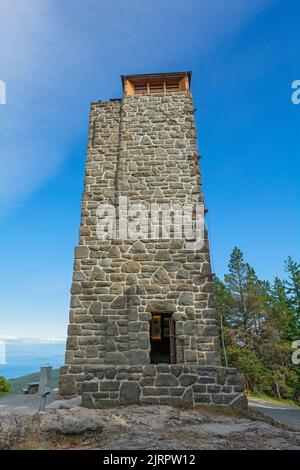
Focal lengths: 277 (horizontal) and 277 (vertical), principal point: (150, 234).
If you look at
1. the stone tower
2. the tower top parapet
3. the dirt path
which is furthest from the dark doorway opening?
the tower top parapet

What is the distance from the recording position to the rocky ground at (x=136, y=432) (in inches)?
145

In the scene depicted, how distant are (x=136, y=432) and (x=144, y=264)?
4848 mm

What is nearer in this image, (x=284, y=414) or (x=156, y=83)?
(x=284, y=414)

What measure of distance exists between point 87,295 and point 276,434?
5.54 meters

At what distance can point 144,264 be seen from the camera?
8477 millimetres

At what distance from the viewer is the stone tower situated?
5914 millimetres

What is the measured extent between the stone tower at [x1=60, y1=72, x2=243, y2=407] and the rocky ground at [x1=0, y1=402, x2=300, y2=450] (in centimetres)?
82

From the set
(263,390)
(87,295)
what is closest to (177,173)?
(87,295)

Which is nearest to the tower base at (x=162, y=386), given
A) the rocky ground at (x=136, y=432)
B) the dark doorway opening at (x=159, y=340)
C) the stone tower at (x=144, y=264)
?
the stone tower at (x=144, y=264)

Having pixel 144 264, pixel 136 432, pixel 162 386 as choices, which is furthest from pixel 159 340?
→ pixel 136 432

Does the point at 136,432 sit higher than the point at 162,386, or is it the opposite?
the point at 162,386

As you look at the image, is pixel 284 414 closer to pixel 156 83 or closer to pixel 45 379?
pixel 45 379

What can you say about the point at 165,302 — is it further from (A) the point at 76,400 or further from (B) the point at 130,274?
(A) the point at 76,400

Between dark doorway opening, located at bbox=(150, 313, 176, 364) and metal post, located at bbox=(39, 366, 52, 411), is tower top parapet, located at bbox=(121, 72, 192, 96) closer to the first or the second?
dark doorway opening, located at bbox=(150, 313, 176, 364)
